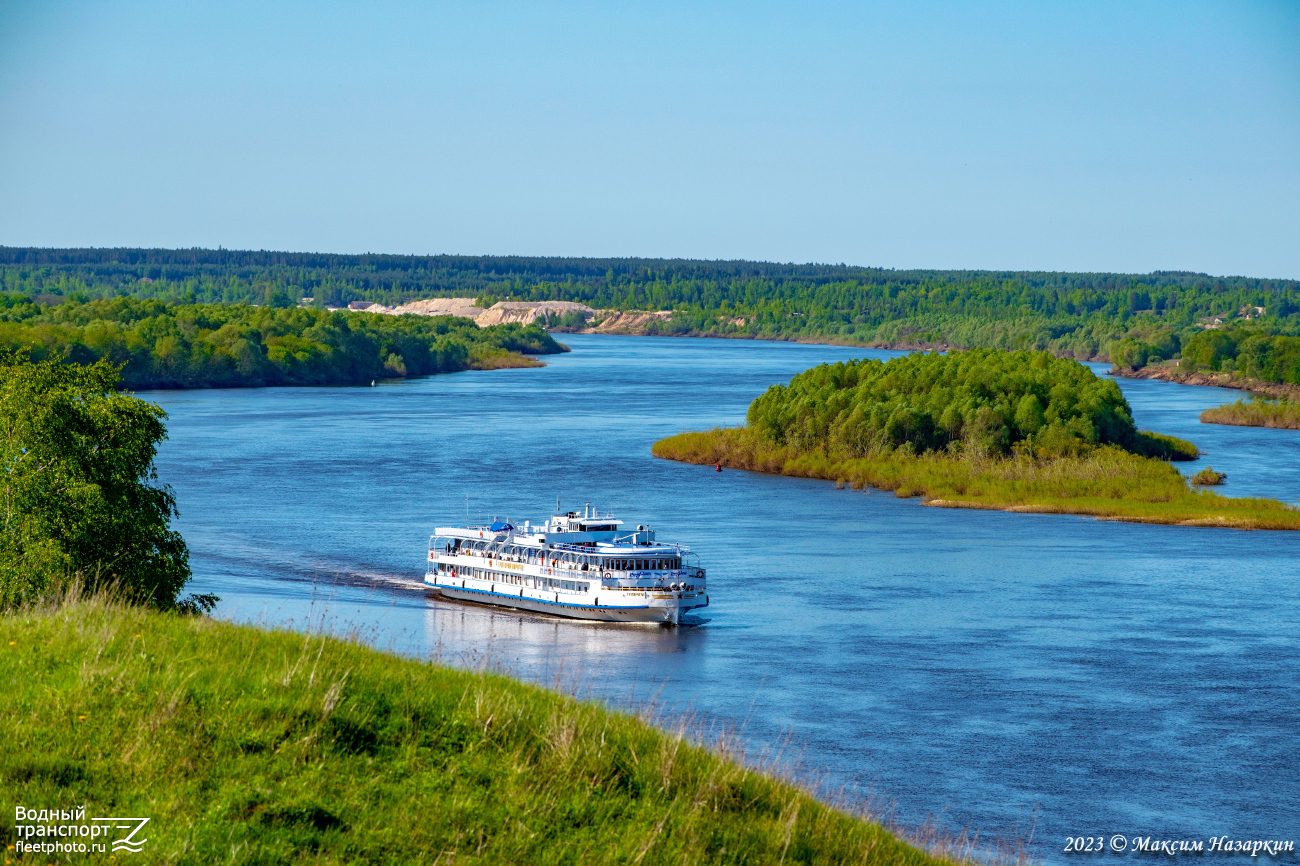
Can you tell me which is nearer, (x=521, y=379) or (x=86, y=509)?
(x=86, y=509)

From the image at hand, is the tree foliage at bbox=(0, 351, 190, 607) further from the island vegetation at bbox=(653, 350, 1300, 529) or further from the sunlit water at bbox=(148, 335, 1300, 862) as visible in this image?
the island vegetation at bbox=(653, 350, 1300, 529)

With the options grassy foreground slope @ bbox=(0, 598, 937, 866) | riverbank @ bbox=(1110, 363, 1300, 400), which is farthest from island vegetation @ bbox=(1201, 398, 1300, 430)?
grassy foreground slope @ bbox=(0, 598, 937, 866)

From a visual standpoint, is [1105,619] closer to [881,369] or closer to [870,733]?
[870,733]

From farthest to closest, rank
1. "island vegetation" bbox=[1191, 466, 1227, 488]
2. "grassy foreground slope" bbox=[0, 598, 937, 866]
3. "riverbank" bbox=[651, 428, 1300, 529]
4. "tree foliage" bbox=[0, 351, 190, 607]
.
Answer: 1. "island vegetation" bbox=[1191, 466, 1227, 488]
2. "riverbank" bbox=[651, 428, 1300, 529]
3. "tree foliage" bbox=[0, 351, 190, 607]
4. "grassy foreground slope" bbox=[0, 598, 937, 866]

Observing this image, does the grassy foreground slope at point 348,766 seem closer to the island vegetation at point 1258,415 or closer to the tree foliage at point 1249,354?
the island vegetation at point 1258,415

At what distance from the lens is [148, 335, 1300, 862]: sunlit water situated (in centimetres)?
2870

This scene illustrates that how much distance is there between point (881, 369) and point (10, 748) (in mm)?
95939

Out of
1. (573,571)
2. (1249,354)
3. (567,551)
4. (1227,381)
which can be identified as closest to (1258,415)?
(1249,354)

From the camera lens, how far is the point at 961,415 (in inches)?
3533

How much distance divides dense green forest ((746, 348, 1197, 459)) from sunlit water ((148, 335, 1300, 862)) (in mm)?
7156

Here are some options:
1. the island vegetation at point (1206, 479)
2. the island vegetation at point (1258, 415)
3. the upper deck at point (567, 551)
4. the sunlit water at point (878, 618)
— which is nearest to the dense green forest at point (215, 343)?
the sunlit water at point (878, 618)

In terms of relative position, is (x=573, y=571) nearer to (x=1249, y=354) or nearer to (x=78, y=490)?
(x=78, y=490)

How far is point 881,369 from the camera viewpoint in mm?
103312

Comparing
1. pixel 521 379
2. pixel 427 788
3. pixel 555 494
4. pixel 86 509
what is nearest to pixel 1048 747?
pixel 86 509
